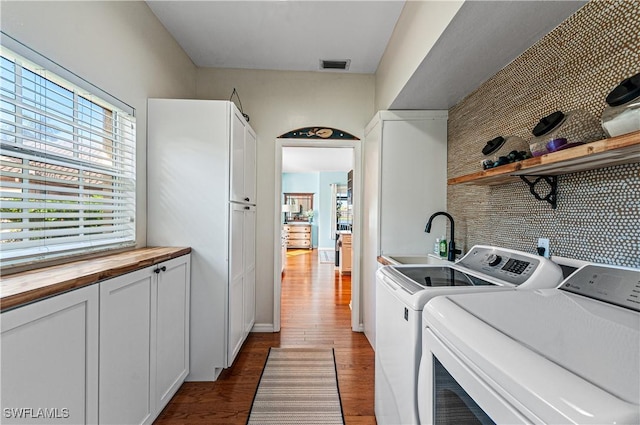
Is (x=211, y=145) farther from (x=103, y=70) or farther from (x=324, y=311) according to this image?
(x=324, y=311)

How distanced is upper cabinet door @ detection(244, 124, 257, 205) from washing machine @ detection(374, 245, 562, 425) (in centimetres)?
150

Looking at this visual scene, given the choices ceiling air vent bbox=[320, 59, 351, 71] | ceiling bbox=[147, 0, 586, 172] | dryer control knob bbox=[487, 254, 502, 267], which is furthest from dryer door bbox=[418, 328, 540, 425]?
ceiling air vent bbox=[320, 59, 351, 71]

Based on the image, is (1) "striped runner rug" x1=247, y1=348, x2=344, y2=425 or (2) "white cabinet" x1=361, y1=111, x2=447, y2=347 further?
(2) "white cabinet" x1=361, y1=111, x2=447, y2=347

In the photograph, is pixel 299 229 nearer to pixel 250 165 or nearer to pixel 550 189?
pixel 250 165

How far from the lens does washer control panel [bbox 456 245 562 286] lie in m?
1.16

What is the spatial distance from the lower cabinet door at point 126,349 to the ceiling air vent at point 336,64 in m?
2.37

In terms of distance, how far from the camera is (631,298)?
843 millimetres

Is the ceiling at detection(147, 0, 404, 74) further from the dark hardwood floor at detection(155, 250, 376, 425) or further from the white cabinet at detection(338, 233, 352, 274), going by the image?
the white cabinet at detection(338, 233, 352, 274)

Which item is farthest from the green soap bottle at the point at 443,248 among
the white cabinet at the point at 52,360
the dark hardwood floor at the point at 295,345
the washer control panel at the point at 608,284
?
the white cabinet at the point at 52,360

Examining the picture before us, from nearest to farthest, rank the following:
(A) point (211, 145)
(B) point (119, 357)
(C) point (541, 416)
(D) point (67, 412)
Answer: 1. (C) point (541, 416)
2. (D) point (67, 412)
3. (B) point (119, 357)
4. (A) point (211, 145)

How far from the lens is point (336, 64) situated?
2828 mm

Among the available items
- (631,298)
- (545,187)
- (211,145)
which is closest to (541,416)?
(631,298)

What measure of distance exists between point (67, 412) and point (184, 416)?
0.89 meters

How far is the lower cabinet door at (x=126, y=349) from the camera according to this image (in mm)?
1195
